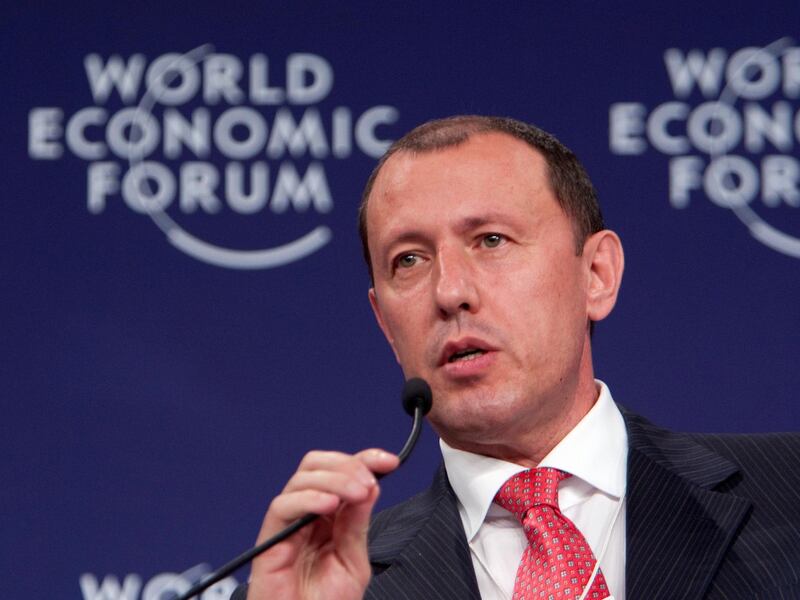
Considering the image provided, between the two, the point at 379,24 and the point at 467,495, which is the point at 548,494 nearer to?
the point at 467,495

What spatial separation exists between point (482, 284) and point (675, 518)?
0.39 m

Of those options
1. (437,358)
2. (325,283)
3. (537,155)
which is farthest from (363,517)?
(325,283)

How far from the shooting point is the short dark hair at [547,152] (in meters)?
1.94

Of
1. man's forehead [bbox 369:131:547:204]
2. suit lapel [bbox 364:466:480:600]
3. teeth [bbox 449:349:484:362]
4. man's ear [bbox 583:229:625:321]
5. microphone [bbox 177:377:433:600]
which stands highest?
man's forehead [bbox 369:131:547:204]

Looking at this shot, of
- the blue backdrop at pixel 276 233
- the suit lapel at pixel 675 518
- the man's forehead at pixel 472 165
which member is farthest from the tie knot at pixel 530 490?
the blue backdrop at pixel 276 233

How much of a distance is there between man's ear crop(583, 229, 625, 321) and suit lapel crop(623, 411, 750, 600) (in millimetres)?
Answer: 187

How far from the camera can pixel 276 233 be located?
254 centimetres

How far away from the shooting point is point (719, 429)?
2445mm

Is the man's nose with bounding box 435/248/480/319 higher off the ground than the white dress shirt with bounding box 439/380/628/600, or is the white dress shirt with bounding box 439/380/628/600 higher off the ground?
the man's nose with bounding box 435/248/480/319

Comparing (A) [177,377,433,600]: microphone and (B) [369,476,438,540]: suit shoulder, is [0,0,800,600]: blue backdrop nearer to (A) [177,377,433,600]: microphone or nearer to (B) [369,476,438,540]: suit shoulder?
(B) [369,476,438,540]: suit shoulder

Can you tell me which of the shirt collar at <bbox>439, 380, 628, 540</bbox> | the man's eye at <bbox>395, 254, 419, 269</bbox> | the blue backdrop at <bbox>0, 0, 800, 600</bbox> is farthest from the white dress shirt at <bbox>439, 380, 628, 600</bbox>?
the blue backdrop at <bbox>0, 0, 800, 600</bbox>

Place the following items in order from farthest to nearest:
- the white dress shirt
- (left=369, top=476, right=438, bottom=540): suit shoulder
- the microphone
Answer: (left=369, top=476, right=438, bottom=540): suit shoulder < the white dress shirt < the microphone

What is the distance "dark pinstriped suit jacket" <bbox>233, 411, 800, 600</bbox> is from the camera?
171cm

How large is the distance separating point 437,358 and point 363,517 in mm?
322
